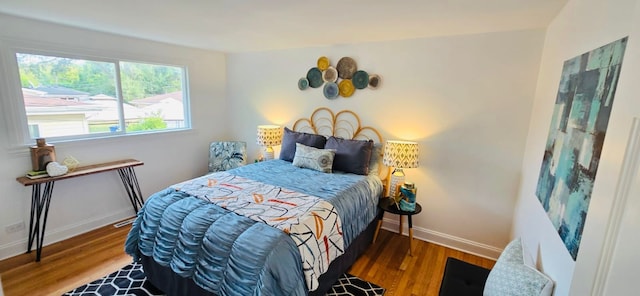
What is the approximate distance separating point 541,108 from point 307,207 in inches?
77.9

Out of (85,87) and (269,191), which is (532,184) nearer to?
(269,191)

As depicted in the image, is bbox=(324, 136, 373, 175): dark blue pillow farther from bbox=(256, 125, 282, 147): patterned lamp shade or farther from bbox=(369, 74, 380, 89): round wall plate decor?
bbox=(256, 125, 282, 147): patterned lamp shade

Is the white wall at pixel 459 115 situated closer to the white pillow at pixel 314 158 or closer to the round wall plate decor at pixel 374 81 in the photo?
the round wall plate decor at pixel 374 81

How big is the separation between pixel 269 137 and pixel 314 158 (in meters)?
1.01

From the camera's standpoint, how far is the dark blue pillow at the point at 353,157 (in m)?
3.00

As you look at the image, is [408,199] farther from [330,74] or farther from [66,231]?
[66,231]

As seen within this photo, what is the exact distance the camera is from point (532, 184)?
203 cm

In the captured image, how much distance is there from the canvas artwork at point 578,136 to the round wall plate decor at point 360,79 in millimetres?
1888

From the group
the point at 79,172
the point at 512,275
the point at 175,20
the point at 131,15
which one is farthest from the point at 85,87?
the point at 512,275

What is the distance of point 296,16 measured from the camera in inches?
86.8

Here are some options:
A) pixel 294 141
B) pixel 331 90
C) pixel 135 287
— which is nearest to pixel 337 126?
pixel 331 90

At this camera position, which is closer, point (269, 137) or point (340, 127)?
point (340, 127)

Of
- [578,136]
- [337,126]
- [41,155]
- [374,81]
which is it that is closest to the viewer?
[578,136]

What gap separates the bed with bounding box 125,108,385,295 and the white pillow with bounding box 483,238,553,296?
103 cm
